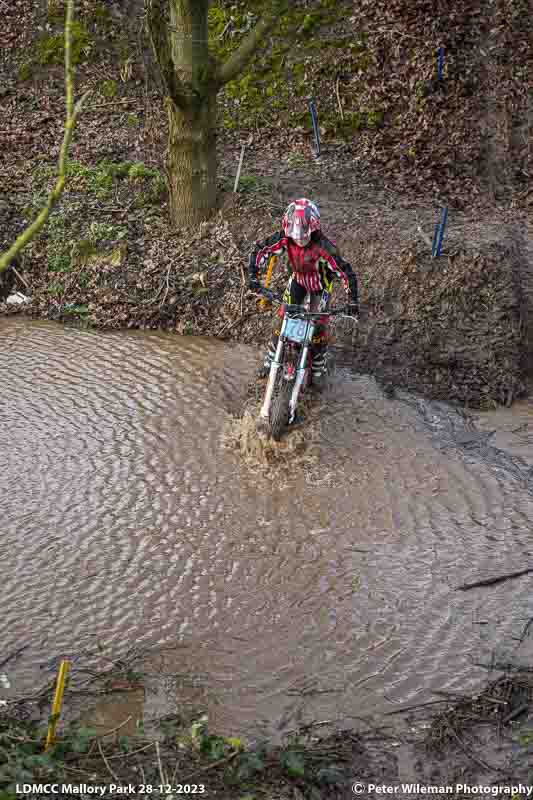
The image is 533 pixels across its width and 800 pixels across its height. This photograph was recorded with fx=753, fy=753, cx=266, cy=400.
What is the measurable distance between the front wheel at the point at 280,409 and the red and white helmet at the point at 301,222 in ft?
4.38

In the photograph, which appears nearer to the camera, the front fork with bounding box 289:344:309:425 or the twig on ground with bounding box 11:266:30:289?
the front fork with bounding box 289:344:309:425

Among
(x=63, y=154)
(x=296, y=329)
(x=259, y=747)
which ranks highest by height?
(x=63, y=154)

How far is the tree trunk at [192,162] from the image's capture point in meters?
10.2

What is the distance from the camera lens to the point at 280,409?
714cm

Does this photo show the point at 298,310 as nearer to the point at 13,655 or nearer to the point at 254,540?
the point at 254,540

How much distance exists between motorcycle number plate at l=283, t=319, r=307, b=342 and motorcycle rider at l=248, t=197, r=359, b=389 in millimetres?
311

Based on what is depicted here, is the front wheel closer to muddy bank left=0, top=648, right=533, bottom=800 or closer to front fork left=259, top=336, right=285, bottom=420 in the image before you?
front fork left=259, top=336, right=285, bottom=420

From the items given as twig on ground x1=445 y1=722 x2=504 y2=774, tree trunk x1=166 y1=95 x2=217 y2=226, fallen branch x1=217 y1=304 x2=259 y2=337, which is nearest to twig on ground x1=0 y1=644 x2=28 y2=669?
twig on ground x1=445 y1=722 x2=504 y2=774

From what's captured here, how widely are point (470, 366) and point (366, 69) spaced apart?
23.4 feet

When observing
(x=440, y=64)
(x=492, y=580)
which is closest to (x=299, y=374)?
(x=492, y=580)

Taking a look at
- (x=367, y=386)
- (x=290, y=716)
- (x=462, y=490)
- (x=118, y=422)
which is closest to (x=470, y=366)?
(x=367, y=386)

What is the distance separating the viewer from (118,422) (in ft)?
25.9

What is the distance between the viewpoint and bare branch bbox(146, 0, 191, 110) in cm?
898

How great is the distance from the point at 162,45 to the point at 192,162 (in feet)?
5.50
